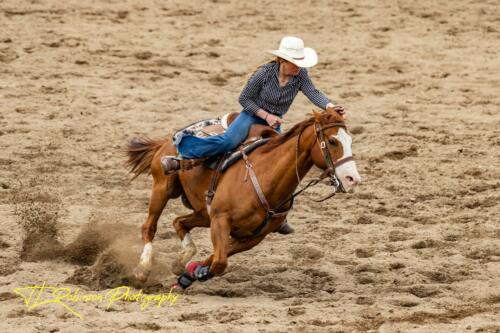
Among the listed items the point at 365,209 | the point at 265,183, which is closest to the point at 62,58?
the point at 365,209

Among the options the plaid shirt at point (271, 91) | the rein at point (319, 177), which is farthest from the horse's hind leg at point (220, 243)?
the plaid shirt at point (271, 91)

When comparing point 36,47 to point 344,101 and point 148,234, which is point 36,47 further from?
point 148,234

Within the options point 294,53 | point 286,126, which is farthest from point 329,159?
point 286,126

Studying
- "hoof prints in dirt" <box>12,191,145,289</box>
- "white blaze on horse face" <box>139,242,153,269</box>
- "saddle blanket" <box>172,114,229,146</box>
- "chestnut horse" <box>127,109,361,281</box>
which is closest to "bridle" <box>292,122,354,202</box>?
"chestnut horse" <box>127,109,361,281</box>

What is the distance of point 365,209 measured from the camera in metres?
10.1

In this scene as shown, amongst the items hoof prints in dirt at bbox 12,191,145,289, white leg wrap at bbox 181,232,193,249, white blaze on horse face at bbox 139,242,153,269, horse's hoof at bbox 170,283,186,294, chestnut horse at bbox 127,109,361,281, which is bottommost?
hoof prints in dirt at bbox 12,191,145,289

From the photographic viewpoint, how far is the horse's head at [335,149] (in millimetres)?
7434

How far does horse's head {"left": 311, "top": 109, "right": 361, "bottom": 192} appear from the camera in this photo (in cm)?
743

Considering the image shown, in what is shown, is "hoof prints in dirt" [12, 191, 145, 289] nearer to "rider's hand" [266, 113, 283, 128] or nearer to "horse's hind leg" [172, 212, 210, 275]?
"horse's hind leg" [172, 212, 210, 275]

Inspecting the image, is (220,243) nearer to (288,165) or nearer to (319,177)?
(288,165)

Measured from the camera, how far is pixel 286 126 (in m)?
12.1

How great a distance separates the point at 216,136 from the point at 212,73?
17.1ft

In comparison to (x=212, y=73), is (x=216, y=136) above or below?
above

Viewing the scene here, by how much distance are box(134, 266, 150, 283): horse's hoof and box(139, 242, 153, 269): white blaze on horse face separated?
0.17 feet
